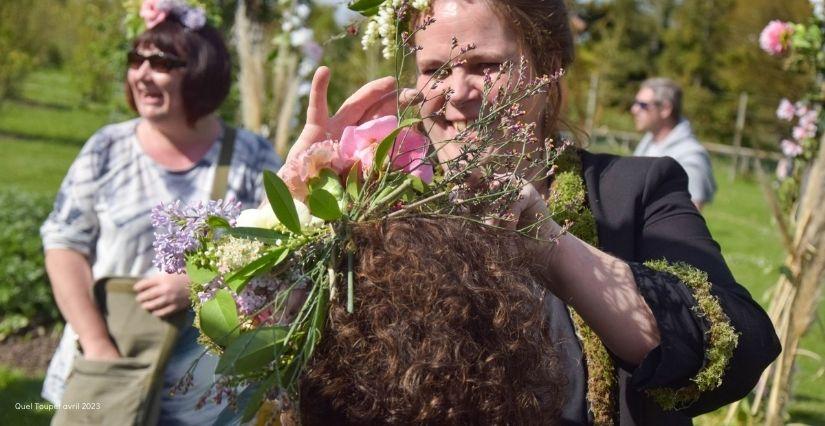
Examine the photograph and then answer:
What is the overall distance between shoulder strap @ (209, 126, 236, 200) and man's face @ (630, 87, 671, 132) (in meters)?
4.82

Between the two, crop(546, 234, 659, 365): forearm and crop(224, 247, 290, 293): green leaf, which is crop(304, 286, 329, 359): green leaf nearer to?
crop(224, 247, 290, 293): green leaf

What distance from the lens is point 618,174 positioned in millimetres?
1979

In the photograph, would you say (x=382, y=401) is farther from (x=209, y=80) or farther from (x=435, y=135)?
(x=209, y=80)

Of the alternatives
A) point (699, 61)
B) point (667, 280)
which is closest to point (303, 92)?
point (667, 280)

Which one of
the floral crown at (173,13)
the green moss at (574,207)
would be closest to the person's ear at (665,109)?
the floral crown at (173,13)

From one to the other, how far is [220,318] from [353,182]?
291 millimetres

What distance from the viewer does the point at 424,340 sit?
4.31ft

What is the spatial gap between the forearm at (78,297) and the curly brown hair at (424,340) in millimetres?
1859

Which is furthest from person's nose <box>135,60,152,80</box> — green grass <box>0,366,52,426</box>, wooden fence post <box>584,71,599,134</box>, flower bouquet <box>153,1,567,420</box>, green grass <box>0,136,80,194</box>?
wooden fence post <box>584,71,599,134</box>

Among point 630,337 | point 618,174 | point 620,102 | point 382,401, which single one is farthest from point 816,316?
point 620,102

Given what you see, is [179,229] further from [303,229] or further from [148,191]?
[148,191]

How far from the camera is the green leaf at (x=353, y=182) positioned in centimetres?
144

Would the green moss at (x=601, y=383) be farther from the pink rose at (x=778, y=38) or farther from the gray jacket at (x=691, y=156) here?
the gray jacket at (x=691, y=156)

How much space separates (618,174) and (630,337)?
0.46 meters
